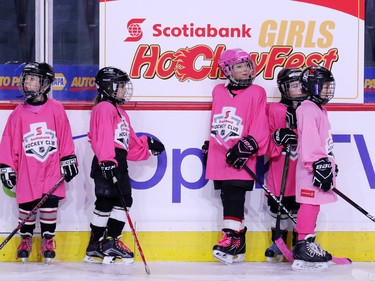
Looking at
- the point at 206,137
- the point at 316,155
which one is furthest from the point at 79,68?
the point at 316,155

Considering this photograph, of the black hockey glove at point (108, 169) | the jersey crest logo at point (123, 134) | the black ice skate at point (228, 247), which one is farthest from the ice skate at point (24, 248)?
the black ice skate at point (228, 247)

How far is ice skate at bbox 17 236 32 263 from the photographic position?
239 inches

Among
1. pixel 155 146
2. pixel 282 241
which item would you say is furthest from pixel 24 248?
pixel 282 241

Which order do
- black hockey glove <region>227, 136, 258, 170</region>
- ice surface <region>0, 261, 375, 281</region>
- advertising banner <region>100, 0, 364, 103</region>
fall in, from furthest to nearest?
1. advertising banner <region>100, 0, 364, 103</region>
2. black hockey glove <region>227, 136, 258, 170</region>
3. ice surface <region>0, 261, 375, 281</region>

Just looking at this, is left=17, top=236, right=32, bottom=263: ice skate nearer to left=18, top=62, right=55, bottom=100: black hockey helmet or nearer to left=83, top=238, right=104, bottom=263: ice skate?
left=83, top=238, right=104, bottom=263: ice skate

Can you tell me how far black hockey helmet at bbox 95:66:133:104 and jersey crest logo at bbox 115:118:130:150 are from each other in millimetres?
127

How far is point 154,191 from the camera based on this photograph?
629 centimetres

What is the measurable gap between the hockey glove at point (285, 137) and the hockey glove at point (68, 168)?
3.60 ft

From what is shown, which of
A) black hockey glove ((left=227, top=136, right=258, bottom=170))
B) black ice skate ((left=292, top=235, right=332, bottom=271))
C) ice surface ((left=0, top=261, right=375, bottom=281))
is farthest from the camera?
black hockey glove ((left=227, top=136, right=258, bottom=170))

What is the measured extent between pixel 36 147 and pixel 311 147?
1477mm

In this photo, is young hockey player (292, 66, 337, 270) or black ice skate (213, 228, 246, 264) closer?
→ young hockey player (292, 66, 337, 270)

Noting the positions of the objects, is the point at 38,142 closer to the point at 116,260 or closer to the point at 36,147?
the point at 36,147

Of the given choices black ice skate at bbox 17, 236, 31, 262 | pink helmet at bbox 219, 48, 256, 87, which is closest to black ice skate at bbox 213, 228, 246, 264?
pink helmet at bbox 219, 48, 256, 87

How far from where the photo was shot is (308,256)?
586 centimetres
